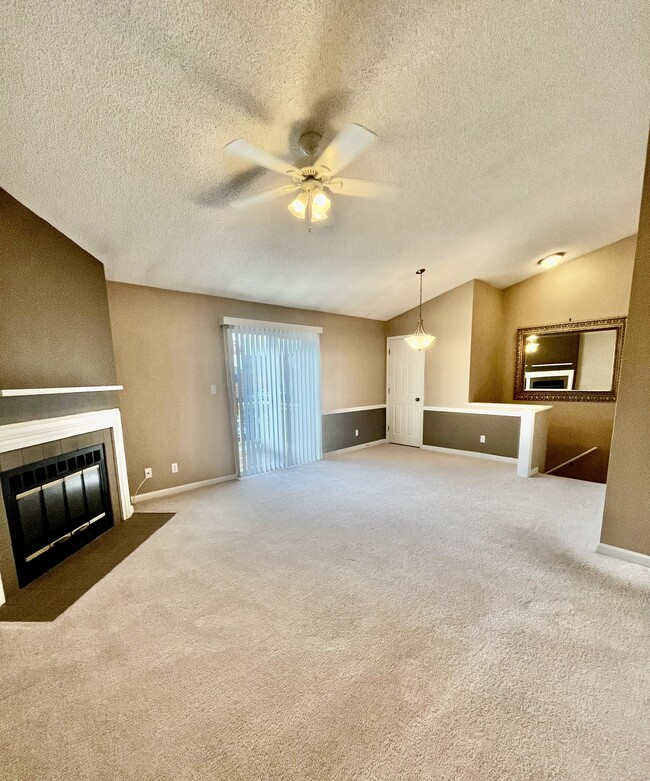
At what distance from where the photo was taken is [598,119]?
7.67 ft

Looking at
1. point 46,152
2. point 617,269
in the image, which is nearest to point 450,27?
point 46,152

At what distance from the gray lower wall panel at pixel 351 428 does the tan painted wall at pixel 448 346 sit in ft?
3.45

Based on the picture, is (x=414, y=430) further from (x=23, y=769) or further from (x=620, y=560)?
(x=23, y=769)

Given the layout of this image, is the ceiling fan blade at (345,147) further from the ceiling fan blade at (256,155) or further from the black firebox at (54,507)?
the black firebox at (54,507)

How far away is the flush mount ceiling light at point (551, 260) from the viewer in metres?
4.69

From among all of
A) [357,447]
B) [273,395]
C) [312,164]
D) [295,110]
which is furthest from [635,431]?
[357,447]

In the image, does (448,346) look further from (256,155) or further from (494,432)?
(256,155)

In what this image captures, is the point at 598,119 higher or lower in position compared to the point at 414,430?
higher

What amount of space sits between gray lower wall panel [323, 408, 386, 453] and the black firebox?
10.7 ft

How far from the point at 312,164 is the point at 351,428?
14.6 ft

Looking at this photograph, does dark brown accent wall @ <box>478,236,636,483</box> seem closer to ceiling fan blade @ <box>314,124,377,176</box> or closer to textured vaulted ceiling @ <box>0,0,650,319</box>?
textured vaulted ceiling @ <box>0,0,650,319</box>

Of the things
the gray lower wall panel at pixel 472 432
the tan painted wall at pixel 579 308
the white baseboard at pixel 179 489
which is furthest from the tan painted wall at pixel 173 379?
the tan painted wall at pixel 579 308

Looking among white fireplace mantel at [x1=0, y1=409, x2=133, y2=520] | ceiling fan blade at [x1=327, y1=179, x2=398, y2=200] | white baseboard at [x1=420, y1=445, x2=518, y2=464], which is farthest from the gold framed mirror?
white fireplace mantel at [x1=0, y1=409, x2=133, y2=520]

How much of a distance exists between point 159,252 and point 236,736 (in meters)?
3.48
